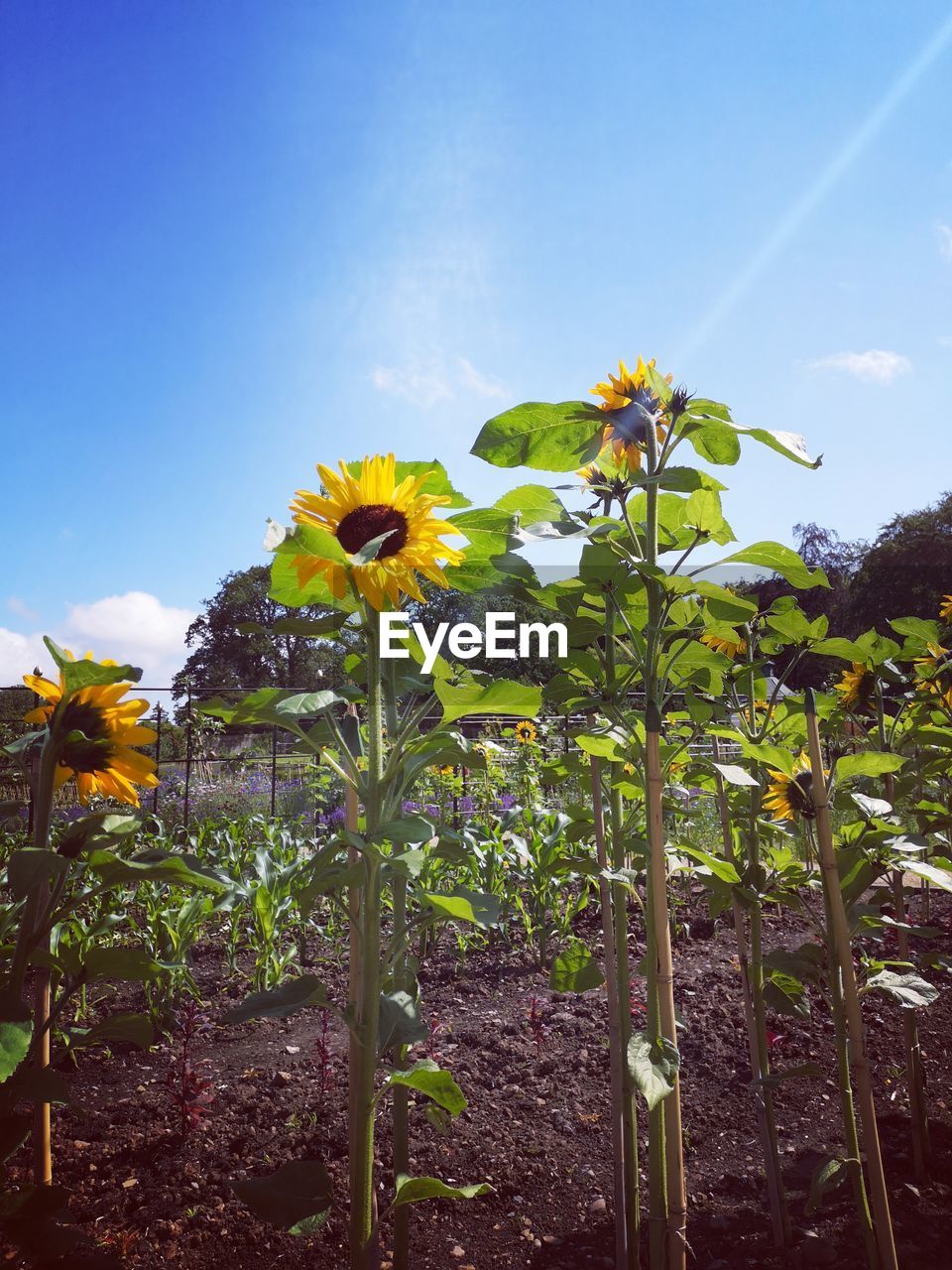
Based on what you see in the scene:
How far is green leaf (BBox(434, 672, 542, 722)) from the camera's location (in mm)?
1151

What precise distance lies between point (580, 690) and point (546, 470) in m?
0.41

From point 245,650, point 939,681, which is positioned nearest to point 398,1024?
point 939,681

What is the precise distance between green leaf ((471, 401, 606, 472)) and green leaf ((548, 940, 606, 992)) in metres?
0.90

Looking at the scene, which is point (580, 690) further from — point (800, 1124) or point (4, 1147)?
point (800, 1124)

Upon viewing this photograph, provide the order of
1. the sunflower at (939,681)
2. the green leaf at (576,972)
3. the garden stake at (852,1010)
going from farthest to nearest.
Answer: the sunflower at (939,681) < the green leaf at (576,972) < the garden stake at (852,1010)

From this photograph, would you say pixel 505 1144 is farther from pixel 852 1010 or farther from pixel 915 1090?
pixel 852 1010

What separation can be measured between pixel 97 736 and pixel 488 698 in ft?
1.83

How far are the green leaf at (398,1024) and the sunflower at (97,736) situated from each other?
49 cm

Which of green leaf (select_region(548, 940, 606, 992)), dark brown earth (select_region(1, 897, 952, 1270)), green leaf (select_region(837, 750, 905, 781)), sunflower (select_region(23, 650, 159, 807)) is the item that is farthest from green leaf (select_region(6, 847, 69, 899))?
green leaf (select_region(837, 750, 905, 781))

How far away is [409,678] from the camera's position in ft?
4.62

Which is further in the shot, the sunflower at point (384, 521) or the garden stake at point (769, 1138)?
the garden stake at point (769, 1138)

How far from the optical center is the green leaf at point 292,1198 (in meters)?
1.13

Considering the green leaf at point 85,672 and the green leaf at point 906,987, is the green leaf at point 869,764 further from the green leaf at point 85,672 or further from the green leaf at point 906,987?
the green leaf at point 85,672

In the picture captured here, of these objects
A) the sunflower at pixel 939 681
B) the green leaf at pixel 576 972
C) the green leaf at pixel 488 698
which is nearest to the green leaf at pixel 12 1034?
the green leaf at pixel 488 698
